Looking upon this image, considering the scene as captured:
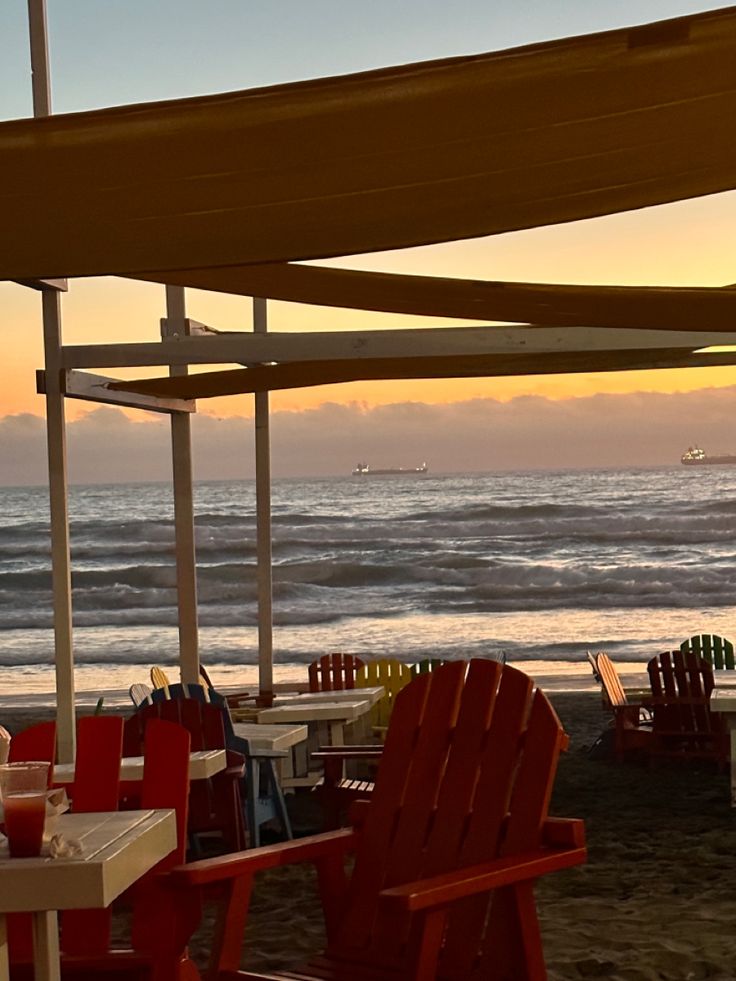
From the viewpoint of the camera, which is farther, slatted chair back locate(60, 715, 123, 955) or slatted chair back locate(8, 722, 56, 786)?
slatted chair back locate(8, 722, 56, 786)

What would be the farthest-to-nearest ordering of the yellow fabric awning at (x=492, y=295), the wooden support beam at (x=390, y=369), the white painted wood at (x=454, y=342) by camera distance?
the white painted wood at (x=454, y=342), the wooden support beam at (x=390, y=369), the yellow fabric awning at (x=492, y=295)

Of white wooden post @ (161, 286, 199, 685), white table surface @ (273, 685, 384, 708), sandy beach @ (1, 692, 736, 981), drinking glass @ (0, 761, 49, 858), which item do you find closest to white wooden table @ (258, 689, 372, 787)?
sandy beach @ (1, 692, 736, 981)

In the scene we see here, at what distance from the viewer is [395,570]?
3172 centimetres

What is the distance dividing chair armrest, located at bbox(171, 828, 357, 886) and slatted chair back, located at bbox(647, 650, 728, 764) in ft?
16.3

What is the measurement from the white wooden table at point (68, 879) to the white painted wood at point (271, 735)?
10.3 ft

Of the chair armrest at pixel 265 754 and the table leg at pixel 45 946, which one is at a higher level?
the table leg at pixel 45 946

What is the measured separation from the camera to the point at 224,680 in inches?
769

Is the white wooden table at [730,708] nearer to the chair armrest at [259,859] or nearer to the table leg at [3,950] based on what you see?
the chair armrest at [259,859]

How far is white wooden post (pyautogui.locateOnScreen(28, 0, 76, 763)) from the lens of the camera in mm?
7145

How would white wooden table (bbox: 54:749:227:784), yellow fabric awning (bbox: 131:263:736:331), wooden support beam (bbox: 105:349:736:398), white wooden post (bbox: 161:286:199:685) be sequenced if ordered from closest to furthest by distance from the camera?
yellow fabric awning (bbox: 131:263:736:331)
white wooden table (bbox: 54:749:227:784)
wooden support beam (bbox: 105:349:736:398)
white wooden post (bbox: 161:286:199:685)

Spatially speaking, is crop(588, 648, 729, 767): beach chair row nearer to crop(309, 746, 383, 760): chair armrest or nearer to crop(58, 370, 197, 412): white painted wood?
crop(309, 746, 383, 760): chair armrest

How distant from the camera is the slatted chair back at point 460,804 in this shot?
324 centimetres

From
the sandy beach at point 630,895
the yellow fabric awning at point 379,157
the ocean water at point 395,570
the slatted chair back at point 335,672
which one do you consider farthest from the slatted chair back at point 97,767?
the ocean water at point 395,570

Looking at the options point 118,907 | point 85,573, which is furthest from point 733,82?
point 85,573
